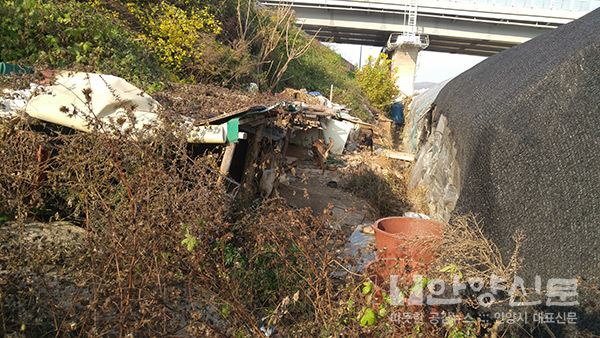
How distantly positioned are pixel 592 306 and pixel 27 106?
436 centimetres

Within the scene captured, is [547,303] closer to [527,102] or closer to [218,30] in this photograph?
[527,102]

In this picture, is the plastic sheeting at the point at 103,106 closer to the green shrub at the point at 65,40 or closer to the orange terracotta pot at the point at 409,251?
the green shrub at the point at 65,40

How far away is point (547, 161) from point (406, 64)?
1066 inches

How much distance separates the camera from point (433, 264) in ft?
8.89

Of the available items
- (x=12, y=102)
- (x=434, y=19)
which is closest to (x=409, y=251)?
(x=12, y=102)

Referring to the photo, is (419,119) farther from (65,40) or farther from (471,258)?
(471,258)

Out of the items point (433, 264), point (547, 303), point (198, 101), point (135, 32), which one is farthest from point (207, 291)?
point (135, 32)

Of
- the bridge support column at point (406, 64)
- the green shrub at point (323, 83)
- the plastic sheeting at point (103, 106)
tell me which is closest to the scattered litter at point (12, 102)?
the plastic sheeting at point (103, 106)

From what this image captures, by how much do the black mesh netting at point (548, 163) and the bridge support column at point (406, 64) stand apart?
972 inches

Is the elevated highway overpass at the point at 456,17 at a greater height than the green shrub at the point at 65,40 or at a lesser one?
greater

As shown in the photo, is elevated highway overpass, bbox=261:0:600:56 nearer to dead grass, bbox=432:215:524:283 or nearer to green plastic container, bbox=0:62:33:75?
green plastic container, bbox=0:62:33:75

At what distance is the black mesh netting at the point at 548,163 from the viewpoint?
2.72 m

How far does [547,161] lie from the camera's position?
2.98 m

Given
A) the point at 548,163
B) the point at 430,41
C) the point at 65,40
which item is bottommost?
the point at 548,163
